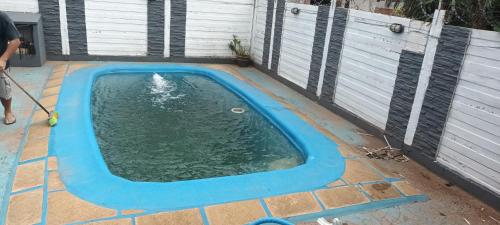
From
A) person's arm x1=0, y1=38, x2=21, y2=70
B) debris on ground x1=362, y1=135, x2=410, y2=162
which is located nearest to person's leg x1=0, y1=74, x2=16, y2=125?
person's arm x1=0, y1=38, x2=21, y2=70

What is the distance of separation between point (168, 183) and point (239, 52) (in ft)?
20.9

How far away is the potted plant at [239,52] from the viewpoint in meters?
9.22

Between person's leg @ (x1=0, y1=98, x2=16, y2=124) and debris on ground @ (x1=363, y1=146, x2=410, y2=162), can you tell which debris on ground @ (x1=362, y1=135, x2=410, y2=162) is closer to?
debris on ground @ (x1=363, y1=146, x2=410, y2=162)

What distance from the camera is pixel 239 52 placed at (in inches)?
366

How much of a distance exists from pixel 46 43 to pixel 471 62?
799 cm

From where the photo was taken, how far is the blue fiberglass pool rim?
10.1ft

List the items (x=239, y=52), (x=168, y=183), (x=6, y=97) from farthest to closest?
1. (x=239, y=52)
2. (x=6, y=97)
3. (x=168, y=183)

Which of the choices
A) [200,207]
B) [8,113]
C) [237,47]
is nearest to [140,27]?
[237,47]

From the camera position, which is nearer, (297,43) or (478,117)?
(478,117)

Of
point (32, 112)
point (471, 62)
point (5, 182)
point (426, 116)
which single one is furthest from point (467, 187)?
point (32, 112)

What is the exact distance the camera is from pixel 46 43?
7895 millimetres

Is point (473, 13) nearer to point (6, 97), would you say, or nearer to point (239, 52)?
point (6, 97)

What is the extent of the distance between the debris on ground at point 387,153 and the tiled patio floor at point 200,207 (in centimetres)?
29

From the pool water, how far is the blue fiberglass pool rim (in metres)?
0.23
